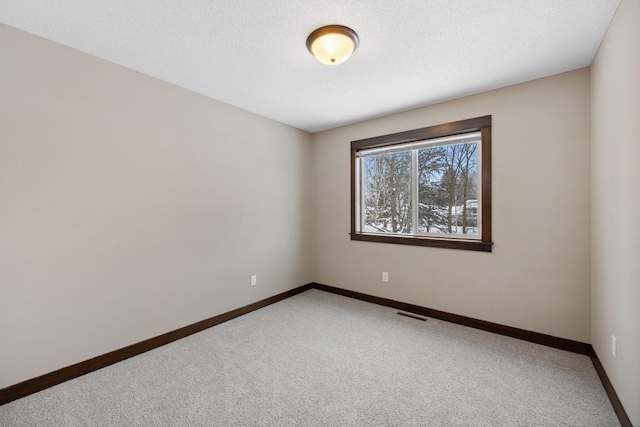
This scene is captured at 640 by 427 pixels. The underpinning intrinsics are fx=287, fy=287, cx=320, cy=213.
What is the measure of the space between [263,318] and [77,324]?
1670mm

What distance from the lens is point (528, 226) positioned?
2693 mm

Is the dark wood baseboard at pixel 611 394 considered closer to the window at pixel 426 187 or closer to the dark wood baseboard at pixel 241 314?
the dark wood baseboard at pixel 241 314

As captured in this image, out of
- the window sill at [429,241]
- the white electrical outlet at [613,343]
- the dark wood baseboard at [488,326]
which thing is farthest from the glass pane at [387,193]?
the white electrical outlet at [613,343]

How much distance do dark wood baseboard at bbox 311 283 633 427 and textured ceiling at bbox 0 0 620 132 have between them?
2358 millimetres

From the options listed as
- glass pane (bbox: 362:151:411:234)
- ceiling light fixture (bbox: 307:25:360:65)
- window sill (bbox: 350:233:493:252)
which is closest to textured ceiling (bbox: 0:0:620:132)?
ceiling light fixture (bbox: 307:25:360:65)

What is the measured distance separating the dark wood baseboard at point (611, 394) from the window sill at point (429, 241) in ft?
3.69

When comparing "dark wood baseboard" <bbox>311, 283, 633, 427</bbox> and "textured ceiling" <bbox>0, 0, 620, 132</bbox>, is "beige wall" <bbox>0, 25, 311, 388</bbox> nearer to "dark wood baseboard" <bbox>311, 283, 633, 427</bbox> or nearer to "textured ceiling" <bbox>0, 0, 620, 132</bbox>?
"textured ceiling" <bbox>0, 0, 620, 132</bbox>

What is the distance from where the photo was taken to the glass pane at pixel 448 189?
312 cm

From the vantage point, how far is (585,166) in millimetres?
2436

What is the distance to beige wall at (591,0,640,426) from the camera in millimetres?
1494

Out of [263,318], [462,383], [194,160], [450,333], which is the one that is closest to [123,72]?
[194,160]

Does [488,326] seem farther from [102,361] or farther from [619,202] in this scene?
[102,361]

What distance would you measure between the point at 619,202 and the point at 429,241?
1709 mm

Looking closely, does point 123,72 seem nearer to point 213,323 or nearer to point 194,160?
point 194,160
